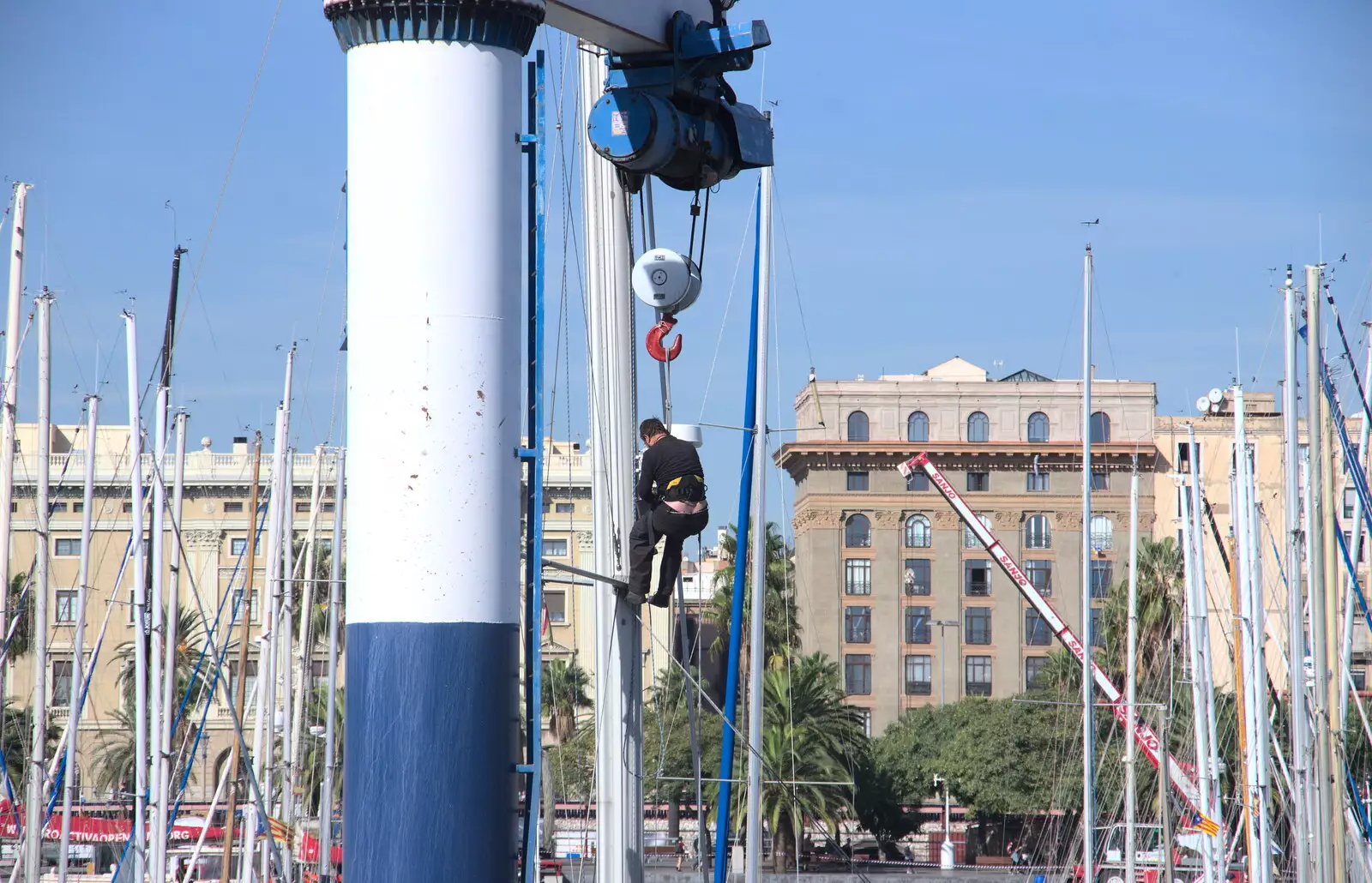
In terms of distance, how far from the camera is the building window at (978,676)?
92062mm

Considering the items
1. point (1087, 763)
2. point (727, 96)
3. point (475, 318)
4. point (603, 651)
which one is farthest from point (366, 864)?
point (1087, 763)

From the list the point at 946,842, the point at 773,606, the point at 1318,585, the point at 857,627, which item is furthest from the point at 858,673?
the point at 1318,585

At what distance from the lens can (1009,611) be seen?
92.6 m

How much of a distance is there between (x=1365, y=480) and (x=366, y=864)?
2266 cm

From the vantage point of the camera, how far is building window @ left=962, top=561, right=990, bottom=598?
93812mm

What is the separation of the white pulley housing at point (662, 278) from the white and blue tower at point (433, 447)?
245cm

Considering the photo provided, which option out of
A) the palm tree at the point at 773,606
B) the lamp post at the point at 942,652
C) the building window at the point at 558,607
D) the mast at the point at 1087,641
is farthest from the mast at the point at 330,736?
the lamp post at the point at 942,652

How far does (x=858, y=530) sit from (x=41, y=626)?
73661mm

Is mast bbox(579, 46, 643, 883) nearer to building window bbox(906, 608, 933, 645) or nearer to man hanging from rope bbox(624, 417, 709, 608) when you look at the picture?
man hanging from rope bbox(624, 417, 709, 608)

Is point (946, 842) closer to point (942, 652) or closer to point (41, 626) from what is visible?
point (942, 652)

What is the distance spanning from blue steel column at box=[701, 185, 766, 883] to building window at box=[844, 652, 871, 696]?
73824 mm

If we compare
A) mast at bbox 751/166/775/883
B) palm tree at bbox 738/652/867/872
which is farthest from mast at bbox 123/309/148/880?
palm tree at bbox 738/652/867/872

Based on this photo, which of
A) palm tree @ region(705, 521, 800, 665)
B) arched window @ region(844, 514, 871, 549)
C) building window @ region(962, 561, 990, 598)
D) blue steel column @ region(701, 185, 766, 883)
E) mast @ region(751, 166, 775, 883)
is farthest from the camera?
arched window @ region(844, 514, 871, 549)

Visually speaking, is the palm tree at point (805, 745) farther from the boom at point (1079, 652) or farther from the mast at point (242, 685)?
the mast at point (242, 685)
